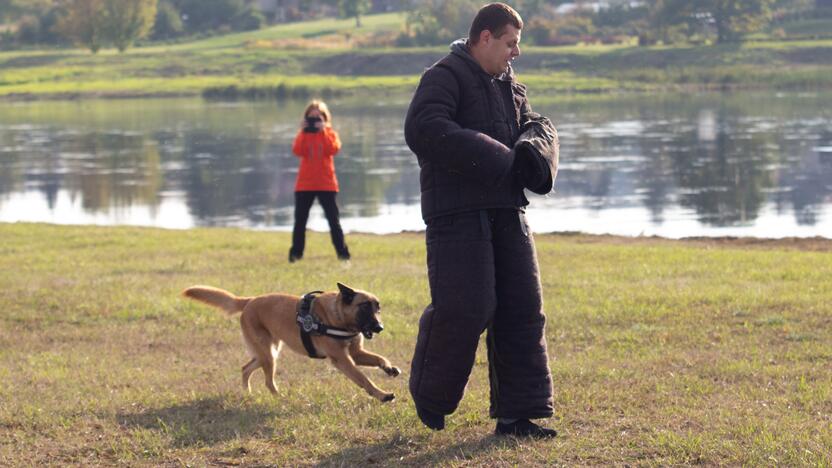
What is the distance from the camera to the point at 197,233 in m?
18.3

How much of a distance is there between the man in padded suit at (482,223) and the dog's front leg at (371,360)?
3.46 ft

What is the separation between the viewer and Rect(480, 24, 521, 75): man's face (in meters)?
5.82

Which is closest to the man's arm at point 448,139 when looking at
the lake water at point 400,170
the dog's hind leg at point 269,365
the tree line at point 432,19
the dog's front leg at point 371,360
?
the dog's front leg at point 371,360

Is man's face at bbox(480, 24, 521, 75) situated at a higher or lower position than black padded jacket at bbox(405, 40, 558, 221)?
higher

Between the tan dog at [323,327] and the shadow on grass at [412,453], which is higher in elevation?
the tan dog at [323,327]

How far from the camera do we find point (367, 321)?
6738 mm

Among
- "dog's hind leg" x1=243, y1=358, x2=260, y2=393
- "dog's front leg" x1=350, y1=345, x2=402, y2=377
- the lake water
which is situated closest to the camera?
"dog's front leg" x1=350, y1=345, x2=402, y2=377

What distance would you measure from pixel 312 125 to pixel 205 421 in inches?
285

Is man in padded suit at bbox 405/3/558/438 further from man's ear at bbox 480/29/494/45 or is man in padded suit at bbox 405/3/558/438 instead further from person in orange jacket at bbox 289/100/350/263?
person in orange jacket at bbox 289/100/350/263

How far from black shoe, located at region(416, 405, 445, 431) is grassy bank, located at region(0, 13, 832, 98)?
52921 mm

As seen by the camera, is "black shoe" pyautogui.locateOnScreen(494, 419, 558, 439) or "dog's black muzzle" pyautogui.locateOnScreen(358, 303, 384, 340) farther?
"dog's black muzzle" pyautogui.locateOnScreen(358, 303, 384, 340)

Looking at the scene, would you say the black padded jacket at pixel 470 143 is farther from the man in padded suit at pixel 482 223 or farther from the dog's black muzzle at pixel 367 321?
the dog's black muzzle at pixel 367 321

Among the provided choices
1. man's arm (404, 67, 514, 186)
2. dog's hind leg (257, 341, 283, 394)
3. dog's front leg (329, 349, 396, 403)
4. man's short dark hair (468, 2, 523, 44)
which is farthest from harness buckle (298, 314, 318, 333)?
man's short dark hair (468, 2, 523, 44)

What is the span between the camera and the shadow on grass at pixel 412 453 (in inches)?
229
